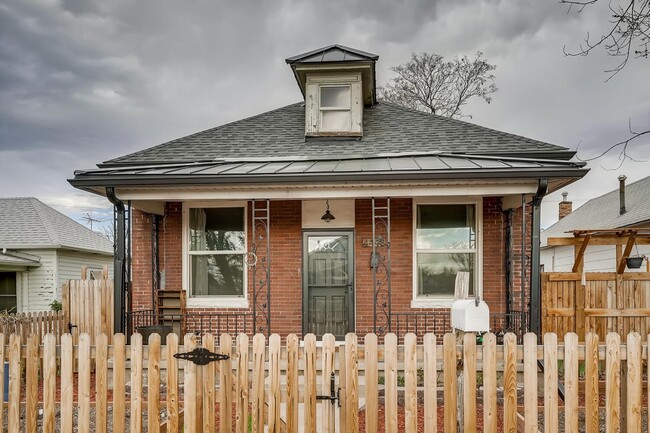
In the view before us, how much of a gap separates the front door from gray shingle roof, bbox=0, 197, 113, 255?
34.0 feet

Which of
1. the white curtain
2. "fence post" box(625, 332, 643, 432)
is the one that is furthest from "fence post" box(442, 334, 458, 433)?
the white curtain

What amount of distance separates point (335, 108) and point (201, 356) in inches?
295

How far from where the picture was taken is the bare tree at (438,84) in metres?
21.0

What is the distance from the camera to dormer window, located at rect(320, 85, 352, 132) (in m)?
10.3

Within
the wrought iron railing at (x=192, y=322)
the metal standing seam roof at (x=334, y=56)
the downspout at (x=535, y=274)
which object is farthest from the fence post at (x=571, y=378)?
the metal standing seam roof at (x=334, y=56)

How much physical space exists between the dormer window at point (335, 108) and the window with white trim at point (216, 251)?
9.14 ft

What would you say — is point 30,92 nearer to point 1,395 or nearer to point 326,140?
point 326,140

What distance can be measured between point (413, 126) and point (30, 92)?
1578 cm

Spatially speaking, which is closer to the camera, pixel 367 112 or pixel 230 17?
pixel 367 112

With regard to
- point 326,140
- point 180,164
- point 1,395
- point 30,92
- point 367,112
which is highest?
point 30,92

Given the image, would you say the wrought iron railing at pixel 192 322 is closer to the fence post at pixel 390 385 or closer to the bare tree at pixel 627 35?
the fence post at pixel 390 385

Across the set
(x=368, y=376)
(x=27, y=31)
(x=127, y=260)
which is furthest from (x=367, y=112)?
(x=27, y=31)

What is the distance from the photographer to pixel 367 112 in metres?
11.2

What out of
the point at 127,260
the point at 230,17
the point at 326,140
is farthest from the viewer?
the point at 230,17
